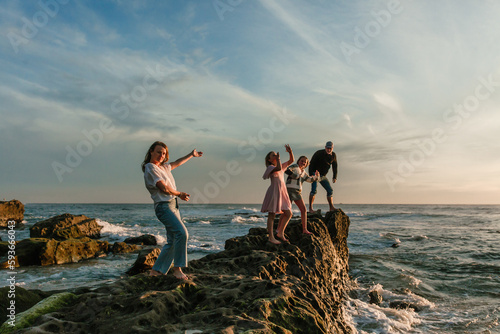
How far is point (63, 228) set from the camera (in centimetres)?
1709

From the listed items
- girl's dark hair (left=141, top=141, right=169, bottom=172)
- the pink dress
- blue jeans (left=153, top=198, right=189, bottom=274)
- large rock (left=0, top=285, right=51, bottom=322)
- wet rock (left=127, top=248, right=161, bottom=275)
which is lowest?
wet rock (left=127, top=248, right=161, bottom=275)

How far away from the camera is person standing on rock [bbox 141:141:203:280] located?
430cm

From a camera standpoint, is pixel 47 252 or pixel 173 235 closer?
pixel 173 235

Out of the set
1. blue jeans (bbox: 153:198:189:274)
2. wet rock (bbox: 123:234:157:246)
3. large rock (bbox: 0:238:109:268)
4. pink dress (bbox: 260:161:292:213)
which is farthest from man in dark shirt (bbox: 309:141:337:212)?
wet rock (bbox: 123:234:157:246)

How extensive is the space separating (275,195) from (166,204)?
8.29ft

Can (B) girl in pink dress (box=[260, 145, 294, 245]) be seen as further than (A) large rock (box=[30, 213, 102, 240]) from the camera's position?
No

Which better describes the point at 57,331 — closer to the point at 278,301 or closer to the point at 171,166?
the point at 278,301

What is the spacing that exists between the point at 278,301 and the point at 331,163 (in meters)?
6.81

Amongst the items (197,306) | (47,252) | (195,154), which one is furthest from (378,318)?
(47,252)

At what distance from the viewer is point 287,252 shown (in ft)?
18.1

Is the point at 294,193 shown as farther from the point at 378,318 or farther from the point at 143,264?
the point at 143,264

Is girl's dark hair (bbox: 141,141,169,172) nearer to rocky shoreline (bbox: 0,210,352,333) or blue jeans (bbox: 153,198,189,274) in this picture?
blue jeans (bbox: 153,198,189,274)

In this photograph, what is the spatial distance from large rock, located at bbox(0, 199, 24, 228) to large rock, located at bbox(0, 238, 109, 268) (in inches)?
1083

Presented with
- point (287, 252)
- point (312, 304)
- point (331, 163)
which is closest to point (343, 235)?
point (331, 163)
